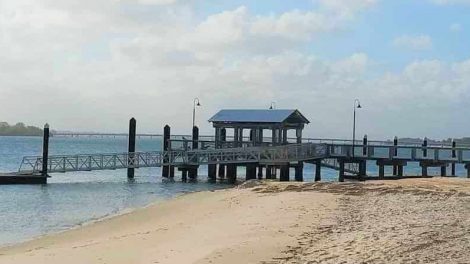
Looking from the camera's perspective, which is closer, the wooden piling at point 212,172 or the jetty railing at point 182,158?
the jetty railing at point 182,158

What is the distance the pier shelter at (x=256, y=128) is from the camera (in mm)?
47656

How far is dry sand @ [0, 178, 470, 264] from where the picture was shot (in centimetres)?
1198

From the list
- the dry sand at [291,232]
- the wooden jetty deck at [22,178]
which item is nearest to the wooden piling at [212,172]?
the wooden jetty deck at [22,178]

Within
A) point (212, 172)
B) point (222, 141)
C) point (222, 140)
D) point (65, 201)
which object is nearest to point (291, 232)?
point (65, 201)

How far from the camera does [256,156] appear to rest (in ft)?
148

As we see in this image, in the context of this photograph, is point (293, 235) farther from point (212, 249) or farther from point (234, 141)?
point (234, 141)

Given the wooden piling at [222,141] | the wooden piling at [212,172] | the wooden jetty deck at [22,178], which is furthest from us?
the wooden piling at [222,141]

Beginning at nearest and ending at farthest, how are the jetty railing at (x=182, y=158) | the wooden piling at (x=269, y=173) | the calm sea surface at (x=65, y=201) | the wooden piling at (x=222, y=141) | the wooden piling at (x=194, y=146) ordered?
the calm sea surface at (x=65, y=201) → the jetty railing at (x=182, y=158) → the wooden piling at (x=269, y=173) → the wooden piling at (x=194, y=146) → the wooden piling at (x=222, y=141)

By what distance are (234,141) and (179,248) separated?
37.1 metres

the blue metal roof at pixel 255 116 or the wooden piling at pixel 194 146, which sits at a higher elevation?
the blue metal roof at pixel 255 116

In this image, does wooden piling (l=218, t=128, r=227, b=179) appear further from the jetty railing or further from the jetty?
the jetty railing

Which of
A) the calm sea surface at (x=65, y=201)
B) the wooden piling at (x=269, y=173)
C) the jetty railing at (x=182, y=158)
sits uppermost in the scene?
the jetty railing at (x=182, y=158)

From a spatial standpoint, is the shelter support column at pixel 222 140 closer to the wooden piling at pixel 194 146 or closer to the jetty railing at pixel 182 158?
the wooden piling at pixel 194 146

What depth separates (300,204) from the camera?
20531mm
